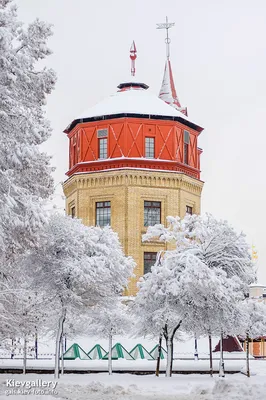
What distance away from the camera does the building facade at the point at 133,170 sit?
180 feet

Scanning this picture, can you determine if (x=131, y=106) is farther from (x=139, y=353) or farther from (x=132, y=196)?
(x=139, y=353)

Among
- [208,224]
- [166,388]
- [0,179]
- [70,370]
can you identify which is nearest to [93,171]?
[70,370]

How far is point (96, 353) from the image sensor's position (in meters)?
45.7

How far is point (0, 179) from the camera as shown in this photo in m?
21.3

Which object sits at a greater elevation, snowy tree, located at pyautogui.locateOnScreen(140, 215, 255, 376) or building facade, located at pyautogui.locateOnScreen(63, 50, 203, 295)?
building facade, located at pyautogui.locateOnScreen(63, 50, 203, 295)

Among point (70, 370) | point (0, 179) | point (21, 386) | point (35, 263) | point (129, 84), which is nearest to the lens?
point (0, 179)

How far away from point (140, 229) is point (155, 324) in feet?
79.3

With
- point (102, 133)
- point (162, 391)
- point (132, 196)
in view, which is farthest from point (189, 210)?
point (162, 391)

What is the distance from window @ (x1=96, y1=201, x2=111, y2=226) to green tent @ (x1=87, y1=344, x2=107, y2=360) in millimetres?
11983

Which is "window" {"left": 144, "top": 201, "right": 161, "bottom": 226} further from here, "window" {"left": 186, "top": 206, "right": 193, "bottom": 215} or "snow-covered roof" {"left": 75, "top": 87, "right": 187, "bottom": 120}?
"snow-covered roof" {"left": 75, "top": 87, "right": 187, "bottom": 120}

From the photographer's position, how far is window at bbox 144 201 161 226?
55250mm

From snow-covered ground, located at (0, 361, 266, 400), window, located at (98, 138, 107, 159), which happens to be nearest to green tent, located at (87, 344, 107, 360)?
window, located at (98, 138, 107, 159)

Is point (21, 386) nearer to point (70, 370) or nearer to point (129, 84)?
point (70, 370)

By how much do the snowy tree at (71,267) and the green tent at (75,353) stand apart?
47.1ft
